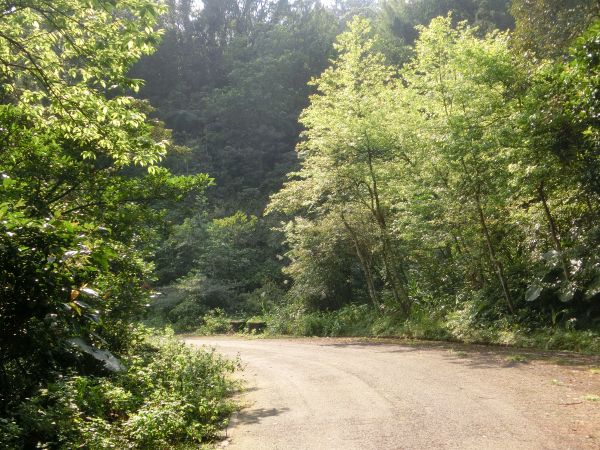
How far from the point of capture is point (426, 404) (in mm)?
7020

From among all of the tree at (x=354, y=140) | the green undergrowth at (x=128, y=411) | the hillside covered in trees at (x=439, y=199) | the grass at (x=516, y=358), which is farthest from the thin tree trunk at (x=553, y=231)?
the green undergrowth at (x=128, y=411)

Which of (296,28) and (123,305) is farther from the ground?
(296,28)

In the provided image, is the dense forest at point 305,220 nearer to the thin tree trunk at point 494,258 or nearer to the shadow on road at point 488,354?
the thin tree trunk at point 494,258

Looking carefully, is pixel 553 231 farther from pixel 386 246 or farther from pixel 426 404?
pixel 426 404

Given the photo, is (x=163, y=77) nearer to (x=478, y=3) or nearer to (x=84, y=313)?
(x=478, y=3)

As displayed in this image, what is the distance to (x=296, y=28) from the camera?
4809cm

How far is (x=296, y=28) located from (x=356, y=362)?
140 ft

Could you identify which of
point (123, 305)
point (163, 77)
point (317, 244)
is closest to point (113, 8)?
point (123, 305)

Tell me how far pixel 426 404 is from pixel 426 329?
854 cm

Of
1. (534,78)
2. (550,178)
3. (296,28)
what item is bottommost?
(550,178)

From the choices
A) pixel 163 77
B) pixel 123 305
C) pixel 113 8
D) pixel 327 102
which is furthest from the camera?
pixel 163 77

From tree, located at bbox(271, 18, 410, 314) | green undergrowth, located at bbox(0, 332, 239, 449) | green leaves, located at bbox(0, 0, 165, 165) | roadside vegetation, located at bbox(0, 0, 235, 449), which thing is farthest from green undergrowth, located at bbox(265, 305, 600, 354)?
green leaves, located at bbox(0, 0, 165, 165)

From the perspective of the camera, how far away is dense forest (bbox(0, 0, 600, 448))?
17.3ft

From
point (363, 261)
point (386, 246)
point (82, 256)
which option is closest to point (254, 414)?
point (82, 256)
